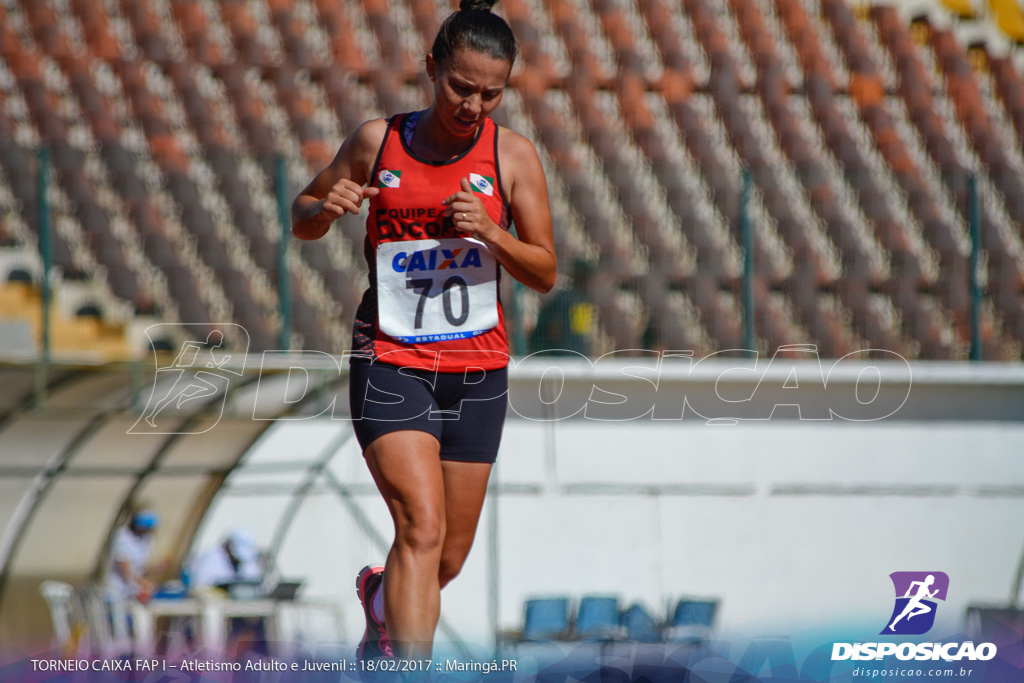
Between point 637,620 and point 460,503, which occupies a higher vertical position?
point 460,503

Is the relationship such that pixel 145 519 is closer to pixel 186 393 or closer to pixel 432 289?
pixel 186 393

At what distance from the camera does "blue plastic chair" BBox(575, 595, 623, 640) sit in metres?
→ 5.79

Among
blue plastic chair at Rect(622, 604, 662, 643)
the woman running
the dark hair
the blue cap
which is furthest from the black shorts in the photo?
→ the blue cap

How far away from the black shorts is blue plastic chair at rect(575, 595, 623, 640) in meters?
2.84

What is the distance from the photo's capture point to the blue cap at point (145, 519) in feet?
24.7

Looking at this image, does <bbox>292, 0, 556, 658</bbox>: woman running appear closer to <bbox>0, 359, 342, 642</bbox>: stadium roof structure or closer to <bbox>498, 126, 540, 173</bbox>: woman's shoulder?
<bbox>498, 126, 540, 173</bbox>: woman's shoulder

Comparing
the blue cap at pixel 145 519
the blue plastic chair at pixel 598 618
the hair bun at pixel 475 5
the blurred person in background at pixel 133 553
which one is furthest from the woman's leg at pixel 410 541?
the blue cap at pixel 145 519

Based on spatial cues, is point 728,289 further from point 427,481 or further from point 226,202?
point 427,481

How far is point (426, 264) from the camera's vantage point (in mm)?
2732

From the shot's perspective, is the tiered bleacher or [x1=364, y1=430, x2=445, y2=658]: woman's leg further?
the tiered bleacher

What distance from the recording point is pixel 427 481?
264 cm

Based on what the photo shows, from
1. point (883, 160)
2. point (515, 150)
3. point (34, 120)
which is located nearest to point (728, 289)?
point (883, 160)

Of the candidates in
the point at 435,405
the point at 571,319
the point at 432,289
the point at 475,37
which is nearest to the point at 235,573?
the point at 571,319

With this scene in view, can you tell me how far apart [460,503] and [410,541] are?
26cm
